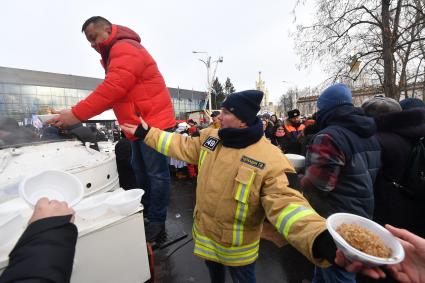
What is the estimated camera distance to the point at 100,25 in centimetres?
258

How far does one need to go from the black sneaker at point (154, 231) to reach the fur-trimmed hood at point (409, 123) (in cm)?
262

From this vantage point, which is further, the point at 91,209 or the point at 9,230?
the point at 91,209

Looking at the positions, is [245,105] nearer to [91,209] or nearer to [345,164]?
[345,164]

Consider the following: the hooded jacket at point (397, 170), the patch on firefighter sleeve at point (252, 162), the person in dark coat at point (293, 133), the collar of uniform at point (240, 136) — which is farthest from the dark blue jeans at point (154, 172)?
the person in dark coat at point (293, 133)

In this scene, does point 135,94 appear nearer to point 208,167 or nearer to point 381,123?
point 208,167

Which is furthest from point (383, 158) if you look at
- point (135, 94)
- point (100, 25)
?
point (100, 25)

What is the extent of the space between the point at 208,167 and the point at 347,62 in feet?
35.3

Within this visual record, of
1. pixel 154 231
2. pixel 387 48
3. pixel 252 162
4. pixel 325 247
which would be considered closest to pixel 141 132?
pixel 252 162

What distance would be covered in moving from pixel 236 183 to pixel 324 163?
2.33 ft

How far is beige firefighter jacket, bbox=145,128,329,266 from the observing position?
1.66 metres

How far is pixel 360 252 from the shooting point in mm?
901

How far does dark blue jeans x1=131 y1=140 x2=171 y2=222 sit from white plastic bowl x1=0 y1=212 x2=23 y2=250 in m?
1.30

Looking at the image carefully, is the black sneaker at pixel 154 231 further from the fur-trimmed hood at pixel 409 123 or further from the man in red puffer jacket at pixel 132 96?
the fur-trimmed hood at pixel 409 123

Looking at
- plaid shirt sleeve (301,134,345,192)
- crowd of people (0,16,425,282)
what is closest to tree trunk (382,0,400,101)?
crowd of people (0,16,425,282)
